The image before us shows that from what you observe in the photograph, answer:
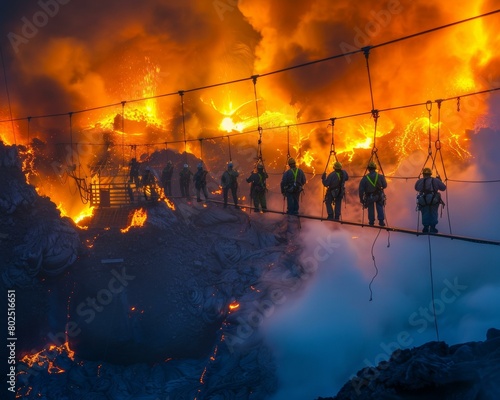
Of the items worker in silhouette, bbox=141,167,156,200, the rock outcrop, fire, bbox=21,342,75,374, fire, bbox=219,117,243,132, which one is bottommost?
fire, bbox=21,342,75,374

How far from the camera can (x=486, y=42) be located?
112ft

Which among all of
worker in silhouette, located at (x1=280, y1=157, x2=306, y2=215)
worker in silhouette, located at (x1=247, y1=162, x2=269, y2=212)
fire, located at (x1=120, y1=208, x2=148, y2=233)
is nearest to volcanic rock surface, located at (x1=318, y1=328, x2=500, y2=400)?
worker in silhouette, located at (x1=280, y1=157, x2=306, y2=215)

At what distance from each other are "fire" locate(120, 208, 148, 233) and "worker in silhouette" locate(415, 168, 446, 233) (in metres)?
21.3

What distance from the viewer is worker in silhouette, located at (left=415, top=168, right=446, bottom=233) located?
13688 mm

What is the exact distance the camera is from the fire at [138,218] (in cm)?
3117

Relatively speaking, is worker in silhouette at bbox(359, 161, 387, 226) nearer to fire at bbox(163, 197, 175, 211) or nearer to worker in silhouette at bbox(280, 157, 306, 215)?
worker in silhouette at bbox(280, 157, 306, 215)

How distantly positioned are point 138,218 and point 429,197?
22.3 m

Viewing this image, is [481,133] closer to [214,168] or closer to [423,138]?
[423,138]

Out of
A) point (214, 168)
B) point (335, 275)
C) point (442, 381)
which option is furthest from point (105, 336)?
point (214, 168)

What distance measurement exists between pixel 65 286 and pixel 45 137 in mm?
18116

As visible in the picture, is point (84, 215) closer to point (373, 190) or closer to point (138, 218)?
point (138, 218)

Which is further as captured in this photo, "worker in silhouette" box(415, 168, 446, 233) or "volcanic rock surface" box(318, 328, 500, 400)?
"volcanic rock surface" box(318, 328, 500, 400)

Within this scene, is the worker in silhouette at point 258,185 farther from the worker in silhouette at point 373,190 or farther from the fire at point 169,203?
the fire at point 169,203

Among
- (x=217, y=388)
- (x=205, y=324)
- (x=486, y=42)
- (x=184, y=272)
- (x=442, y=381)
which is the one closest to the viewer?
(x=442, y=381)
